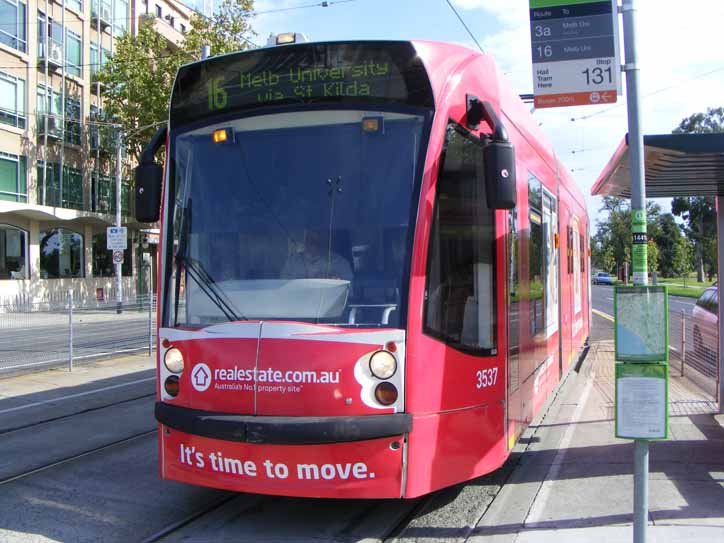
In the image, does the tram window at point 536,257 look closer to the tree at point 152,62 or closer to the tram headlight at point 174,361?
the tram headlight at point 174,361

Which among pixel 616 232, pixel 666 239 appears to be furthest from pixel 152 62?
pixel 666 239

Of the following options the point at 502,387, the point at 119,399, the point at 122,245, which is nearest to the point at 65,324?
the point at 122,245

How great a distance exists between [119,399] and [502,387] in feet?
22.8

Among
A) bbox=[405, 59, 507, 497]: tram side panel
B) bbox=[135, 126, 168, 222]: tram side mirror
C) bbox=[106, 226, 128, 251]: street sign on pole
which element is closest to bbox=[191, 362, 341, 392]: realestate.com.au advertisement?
bbox=[405, 59, 507, 497]: tram side panel

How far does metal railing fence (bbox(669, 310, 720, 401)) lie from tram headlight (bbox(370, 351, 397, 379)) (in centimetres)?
586

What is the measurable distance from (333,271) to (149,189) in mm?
1702

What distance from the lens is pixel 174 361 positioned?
4.89 meters

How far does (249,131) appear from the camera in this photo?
16.6ft

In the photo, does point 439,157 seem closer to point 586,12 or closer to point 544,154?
point 586,12

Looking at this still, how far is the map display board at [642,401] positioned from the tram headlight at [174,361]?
2.80m

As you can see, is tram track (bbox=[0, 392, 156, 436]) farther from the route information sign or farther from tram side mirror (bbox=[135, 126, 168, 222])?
the route information sign

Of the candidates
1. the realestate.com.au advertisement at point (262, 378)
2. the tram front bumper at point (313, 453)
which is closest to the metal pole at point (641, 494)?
the tram front bumper at point (313, 453)

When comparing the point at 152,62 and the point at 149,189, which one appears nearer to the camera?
the point at 149,189

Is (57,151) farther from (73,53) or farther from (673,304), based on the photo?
(673,304)
